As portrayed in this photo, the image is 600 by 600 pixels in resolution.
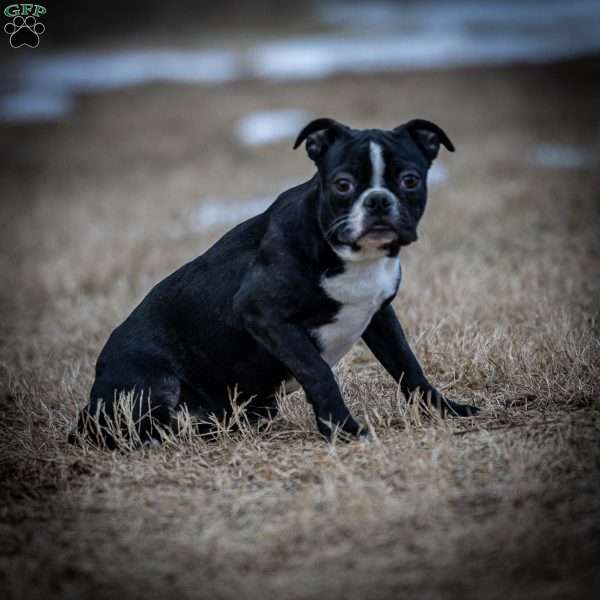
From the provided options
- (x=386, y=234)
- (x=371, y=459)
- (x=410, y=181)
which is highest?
(x=410, y=181)

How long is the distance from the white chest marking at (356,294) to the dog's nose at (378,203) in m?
0.30

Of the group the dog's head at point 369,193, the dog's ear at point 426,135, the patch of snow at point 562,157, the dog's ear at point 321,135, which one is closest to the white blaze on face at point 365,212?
the dog's head at point 369,193

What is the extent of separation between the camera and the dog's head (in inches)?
170

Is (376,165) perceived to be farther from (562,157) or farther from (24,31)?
(562,157)

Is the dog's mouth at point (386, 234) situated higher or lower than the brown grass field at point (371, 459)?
higher

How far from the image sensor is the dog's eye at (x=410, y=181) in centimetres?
442

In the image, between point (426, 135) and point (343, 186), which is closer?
point (343, 186)

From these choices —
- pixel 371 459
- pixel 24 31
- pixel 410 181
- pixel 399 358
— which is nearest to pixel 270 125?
pixel 24 31

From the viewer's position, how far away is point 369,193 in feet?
14.3

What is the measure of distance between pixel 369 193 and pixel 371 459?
1262 millimetres

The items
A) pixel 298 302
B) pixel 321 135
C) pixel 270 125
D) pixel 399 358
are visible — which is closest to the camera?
pixel 298 302

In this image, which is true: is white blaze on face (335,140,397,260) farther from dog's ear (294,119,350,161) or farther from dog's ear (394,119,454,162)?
dog's ear (394,119,454,162)

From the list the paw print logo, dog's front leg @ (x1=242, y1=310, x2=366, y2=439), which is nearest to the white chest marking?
dog's front leg @ (x1=242, y1=310, x2=366, y2=439)

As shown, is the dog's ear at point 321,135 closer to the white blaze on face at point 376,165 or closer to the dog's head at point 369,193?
the dog's head at point 369,193
